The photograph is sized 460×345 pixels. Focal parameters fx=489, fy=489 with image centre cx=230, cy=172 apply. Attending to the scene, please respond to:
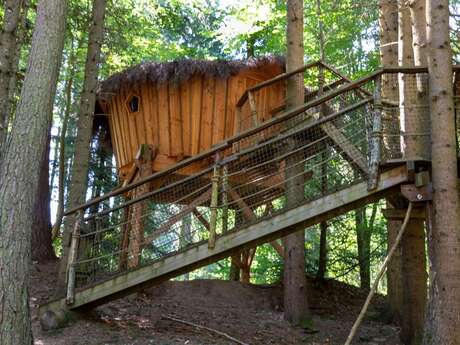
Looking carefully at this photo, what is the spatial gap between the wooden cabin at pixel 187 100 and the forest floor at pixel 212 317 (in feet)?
8.66

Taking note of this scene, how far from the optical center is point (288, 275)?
8.16m

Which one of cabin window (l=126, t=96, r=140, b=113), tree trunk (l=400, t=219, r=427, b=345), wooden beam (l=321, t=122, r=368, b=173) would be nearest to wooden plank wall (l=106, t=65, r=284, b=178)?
cabin window (l=126, t=96, r=140, b=113)

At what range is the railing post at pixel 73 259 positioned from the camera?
6586mm

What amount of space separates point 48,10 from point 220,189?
307 centimetres

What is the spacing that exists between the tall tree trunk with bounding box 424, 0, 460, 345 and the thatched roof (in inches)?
190

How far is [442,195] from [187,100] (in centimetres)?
611

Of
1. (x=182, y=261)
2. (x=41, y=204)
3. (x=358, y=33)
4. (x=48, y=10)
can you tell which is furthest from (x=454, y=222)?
(x=358, y=33)

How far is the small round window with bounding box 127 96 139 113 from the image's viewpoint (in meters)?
10.5

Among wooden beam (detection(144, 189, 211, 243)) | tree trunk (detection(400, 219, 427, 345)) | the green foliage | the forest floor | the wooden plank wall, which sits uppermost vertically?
the green foliage

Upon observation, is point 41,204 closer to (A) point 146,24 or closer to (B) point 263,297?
(B) point 263,297

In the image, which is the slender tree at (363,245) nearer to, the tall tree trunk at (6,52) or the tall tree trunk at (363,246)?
the tall tree trunk at (363,246)

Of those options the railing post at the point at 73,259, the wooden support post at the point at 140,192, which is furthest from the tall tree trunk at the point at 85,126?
the wooden support post at the point at 140,192

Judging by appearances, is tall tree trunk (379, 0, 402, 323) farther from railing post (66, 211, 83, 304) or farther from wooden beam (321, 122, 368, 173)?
railing post (66, 211, 83, 304)

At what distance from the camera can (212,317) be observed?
805 centimetres
